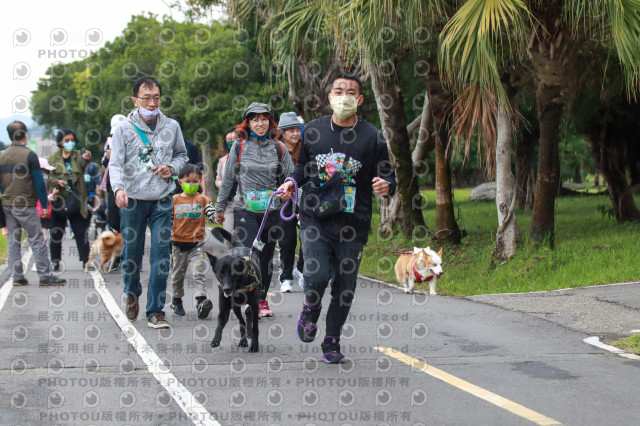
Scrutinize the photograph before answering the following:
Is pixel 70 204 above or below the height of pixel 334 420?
above

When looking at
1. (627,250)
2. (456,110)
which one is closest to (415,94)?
(456,110)

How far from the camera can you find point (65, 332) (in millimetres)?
7703

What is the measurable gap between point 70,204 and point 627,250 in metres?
8.82

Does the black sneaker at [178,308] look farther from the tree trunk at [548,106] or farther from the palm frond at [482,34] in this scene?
the tree trunk at [548,106]

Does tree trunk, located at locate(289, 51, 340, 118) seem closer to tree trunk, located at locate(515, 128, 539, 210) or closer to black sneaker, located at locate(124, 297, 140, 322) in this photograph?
tree trunk, located at locate(515, 128, 539, 210)

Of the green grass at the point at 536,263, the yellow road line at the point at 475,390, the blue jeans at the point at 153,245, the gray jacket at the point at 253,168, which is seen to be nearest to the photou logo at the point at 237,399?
the yellow road line at the point at 475,390

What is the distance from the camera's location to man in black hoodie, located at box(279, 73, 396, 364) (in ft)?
19.7

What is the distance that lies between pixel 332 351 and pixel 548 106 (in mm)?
7706

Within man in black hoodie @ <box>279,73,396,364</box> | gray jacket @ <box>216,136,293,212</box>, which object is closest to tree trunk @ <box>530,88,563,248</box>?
gray jacket @ <box>216,136,293,212</box>

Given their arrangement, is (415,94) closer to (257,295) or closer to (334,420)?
(257,295)

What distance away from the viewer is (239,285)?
6434 millimetres

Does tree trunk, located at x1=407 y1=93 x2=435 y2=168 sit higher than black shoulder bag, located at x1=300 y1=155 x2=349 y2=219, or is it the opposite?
tree trunk, located at x1=407 y1=93 x2=435 y2=168

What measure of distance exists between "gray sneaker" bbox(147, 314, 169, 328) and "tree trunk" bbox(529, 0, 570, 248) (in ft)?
22.7

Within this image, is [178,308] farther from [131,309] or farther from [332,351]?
[332,351]
